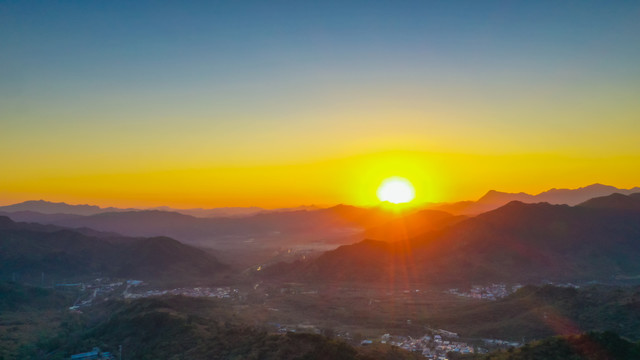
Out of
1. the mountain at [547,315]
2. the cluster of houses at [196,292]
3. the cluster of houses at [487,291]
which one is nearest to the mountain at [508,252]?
the cluster of houses at [487,291]

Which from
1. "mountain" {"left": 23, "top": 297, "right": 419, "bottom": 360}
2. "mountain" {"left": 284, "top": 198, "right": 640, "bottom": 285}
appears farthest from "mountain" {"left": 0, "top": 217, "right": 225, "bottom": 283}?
"mountain" {"left": 23, "top": 297, "right": 419, "bottom": 360}

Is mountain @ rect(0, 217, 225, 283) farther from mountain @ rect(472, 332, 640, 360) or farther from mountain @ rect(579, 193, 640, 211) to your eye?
mountain @ rect(579, 193, 640, 211)

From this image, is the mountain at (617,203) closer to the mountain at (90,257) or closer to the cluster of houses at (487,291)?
the cluster of houses at (487,291)

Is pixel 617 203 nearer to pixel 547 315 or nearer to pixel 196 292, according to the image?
pixel 547 315

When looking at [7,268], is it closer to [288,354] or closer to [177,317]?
[177,317]

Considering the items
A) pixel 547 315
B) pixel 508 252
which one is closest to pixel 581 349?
pixel 547 315

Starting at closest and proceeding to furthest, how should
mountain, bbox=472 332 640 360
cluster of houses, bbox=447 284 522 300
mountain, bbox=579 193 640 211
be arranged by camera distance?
mountain, bbox=472 332 640 360 < cluster of houses, bbox=447 284 522 300 < mountain, bbox=579 193 640 211
